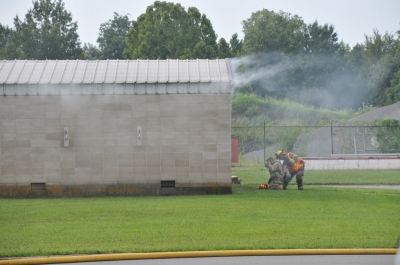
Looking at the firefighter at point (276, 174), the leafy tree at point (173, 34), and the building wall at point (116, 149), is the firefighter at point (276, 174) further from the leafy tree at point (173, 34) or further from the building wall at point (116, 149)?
the leafy tree at point (173, 34)

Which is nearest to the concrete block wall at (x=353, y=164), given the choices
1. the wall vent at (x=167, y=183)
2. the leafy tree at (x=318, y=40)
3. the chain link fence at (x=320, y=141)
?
the chain link fence at (x=320, y=141)

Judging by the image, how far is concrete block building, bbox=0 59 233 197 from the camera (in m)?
23.5

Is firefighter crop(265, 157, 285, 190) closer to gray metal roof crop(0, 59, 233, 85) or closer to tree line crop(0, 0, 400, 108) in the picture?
gray metal roof crop(0, 59, 233, 85)

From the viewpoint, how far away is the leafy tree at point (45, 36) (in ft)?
265

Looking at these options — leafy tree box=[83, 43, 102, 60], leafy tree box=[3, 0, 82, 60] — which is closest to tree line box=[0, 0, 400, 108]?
leafy tree box=[3, 0, 82, 60]

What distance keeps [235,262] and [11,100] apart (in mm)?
13677

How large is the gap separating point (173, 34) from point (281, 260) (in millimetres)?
56647

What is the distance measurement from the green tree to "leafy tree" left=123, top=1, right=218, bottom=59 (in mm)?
9438

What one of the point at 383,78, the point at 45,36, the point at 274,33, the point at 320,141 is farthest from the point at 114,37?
the point at 320,141

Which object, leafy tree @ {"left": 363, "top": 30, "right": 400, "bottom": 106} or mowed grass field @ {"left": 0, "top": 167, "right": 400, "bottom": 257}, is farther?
leafy tree @ {"left": 363, "top": 30, "right": 400, "bottom": 106}

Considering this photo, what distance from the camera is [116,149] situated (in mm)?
23609

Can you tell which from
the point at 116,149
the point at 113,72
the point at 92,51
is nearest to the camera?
the point at 116,149

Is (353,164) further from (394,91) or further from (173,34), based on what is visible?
(394,91)

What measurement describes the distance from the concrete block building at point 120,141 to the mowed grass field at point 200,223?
3.46ft
